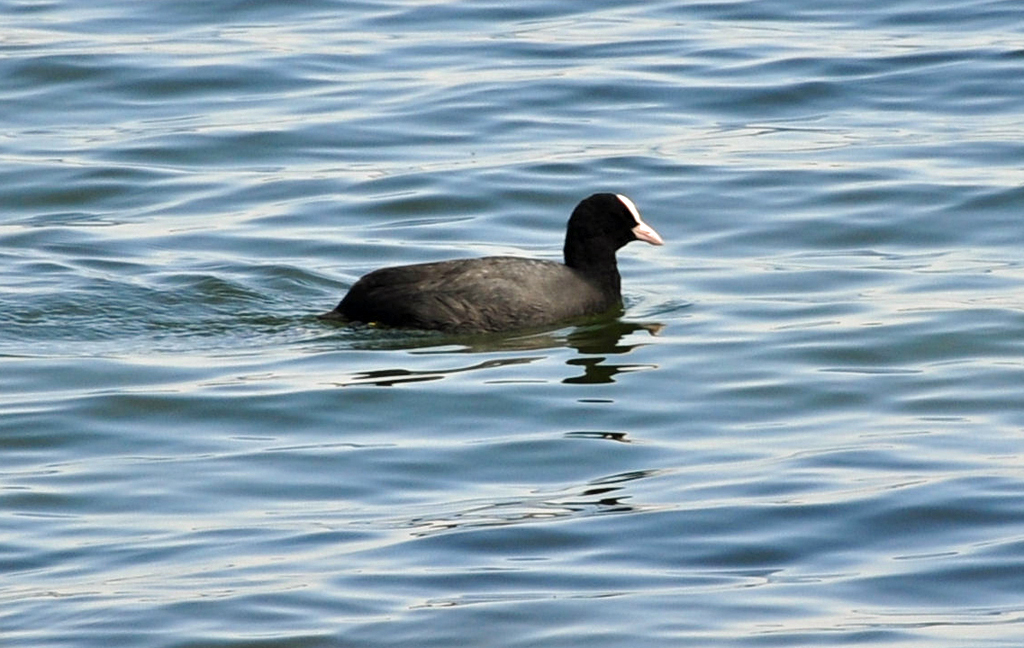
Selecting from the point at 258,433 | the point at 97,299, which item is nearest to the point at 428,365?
the point at 258,433

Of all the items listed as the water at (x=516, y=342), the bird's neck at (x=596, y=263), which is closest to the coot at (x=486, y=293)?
the bird's neck at (x=596, y=263)

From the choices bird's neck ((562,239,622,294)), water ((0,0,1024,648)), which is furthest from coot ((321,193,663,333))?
water ((0,0,1024,648))

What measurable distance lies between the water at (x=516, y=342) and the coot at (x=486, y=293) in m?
0.16

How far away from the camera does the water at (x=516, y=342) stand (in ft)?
23.1

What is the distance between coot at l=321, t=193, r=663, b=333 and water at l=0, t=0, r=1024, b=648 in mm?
159

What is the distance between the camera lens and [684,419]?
9648mm

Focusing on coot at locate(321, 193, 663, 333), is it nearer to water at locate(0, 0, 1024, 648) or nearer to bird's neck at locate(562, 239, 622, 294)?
bird's neck at locate(562, 239, 622, 294)

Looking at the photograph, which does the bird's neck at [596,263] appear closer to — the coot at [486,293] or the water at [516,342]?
the coot at [486,293]

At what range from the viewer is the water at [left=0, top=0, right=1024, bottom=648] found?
23.1 feet

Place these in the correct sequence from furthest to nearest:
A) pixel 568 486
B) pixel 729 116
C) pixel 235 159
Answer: pixel 729 116
pixel 235 159
pixel 568 486

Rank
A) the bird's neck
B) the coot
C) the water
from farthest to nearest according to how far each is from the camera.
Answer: the bird's neck < the coot < the water

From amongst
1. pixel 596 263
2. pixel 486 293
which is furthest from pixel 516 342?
pixel 596 263

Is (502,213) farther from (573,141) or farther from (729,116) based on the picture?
(729,116)

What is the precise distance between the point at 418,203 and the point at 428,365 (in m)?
4.02
